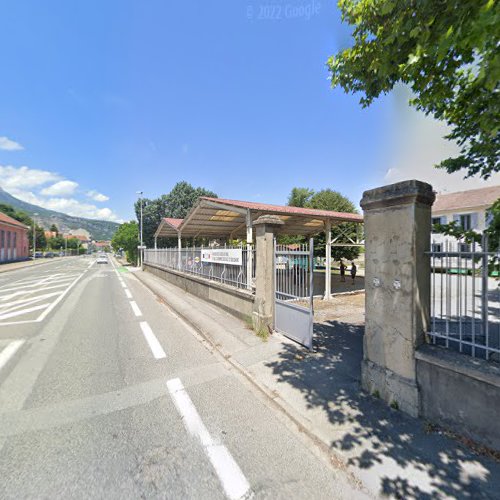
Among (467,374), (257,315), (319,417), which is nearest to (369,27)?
(467,374)

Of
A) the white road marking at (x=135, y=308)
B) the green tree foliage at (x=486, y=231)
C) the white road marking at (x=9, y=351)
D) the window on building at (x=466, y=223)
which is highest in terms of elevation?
the window on building at (x=466, y=223)

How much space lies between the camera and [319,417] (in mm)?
3262

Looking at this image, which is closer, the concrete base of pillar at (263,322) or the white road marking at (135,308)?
the concrete base of pillar at (263,322)

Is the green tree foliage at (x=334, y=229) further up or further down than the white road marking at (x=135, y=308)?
further up

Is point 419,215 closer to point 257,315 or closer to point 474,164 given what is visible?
point 474,164

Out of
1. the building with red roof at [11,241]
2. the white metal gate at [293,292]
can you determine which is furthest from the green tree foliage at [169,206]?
the white metal gate at [293,292]

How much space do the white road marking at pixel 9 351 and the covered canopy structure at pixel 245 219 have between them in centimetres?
636

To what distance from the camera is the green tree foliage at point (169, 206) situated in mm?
35031

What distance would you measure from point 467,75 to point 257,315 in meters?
5.69

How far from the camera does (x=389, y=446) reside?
108 inches

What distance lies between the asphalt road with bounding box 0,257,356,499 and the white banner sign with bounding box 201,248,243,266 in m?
3.08

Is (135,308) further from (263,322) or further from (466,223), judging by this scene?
(466,223)

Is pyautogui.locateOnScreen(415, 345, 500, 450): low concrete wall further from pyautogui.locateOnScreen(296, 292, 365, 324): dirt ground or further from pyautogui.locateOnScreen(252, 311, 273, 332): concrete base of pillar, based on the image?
pyautogui.locateOnScreen(296, 292, 365, 324): dirt ground

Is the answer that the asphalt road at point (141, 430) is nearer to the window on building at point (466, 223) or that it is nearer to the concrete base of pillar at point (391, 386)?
the concrete base of pillar at point (391, 386)
